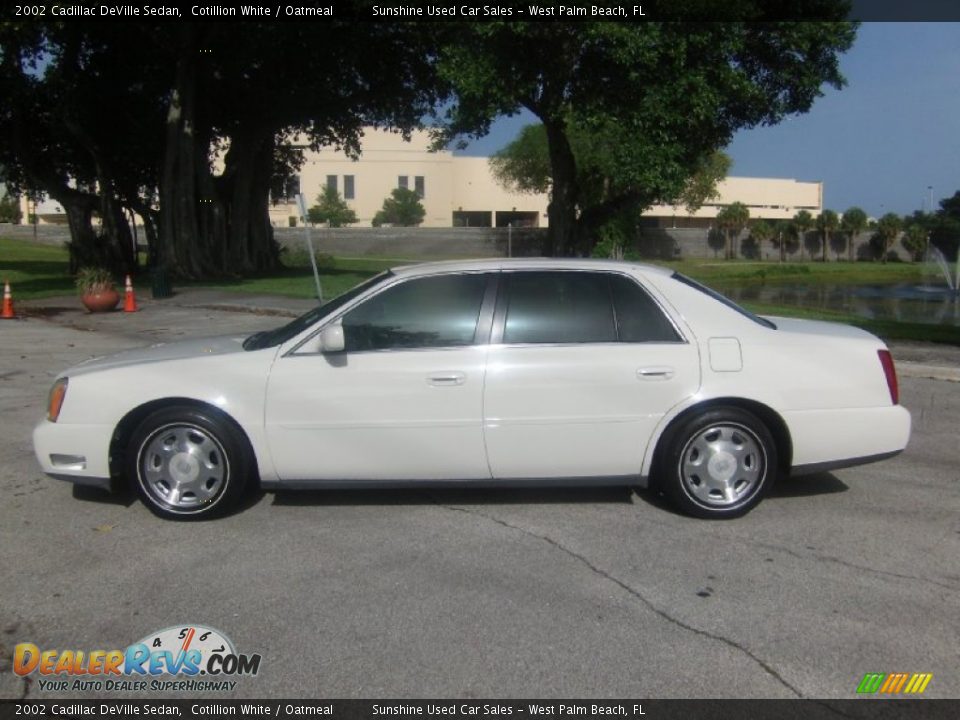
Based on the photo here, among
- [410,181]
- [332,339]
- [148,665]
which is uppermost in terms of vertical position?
[410,181]

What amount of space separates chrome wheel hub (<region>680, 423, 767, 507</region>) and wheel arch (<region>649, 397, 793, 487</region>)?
0.14 meters

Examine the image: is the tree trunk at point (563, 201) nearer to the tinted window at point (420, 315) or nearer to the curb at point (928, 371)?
the curb at point (928, 371)

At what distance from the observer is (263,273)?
3541 cm

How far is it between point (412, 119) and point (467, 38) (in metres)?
11.4

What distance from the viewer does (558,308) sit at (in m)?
5.70

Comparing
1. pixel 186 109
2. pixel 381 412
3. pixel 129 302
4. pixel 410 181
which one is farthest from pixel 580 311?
pixel 410 181

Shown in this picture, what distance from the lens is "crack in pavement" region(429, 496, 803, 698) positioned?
376 centimetres

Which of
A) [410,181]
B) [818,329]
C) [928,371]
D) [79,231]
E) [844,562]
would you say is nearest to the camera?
[844,562]

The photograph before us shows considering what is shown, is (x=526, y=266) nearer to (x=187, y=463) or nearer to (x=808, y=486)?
(x=187, y=463)

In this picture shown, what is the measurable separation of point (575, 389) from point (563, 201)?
22283mm

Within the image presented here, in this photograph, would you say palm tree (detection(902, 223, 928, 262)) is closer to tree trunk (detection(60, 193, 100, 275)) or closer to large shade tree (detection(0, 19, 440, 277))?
large shade tree (detection(0, 19, 440, 277))

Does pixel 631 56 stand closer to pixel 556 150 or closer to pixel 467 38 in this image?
pixel 467 38

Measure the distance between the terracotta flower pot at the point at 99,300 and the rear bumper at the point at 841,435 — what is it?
1706cm

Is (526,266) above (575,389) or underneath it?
above
